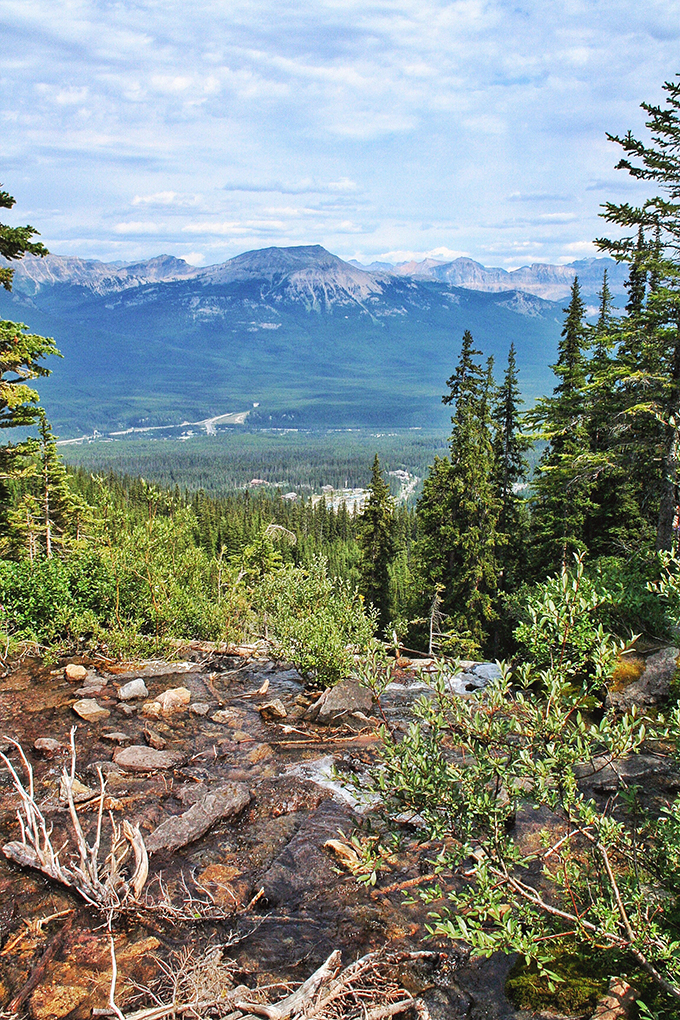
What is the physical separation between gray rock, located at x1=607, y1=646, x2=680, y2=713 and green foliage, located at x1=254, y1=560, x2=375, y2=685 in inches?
248

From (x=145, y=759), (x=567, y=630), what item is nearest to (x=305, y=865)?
(x=145, y=759)

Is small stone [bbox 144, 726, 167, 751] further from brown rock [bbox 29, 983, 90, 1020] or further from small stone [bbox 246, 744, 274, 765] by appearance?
brown rock [bbox 29, 983, 90, 1020]

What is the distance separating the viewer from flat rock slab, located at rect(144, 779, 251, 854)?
33.8 feet

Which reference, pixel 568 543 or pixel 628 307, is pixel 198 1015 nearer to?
pixel 568 543

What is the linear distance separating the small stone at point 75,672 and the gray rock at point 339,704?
6.63m

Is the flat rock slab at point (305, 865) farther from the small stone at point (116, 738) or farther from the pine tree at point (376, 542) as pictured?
the pine tree at point (376, 542)

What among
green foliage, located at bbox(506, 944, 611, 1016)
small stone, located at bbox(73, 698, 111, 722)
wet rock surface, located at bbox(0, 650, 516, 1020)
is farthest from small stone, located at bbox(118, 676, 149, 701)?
green foliage, located at bbox(506, 944, 611, 1016)

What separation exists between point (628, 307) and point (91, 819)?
29.6 metres

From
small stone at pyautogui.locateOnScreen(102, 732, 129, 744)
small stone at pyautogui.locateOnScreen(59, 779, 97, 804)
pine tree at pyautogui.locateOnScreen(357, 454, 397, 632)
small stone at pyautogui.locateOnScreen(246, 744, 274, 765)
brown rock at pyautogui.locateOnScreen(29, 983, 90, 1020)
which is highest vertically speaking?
brown rock at pyautogui.locateOnScreen(29, 983, 90, 1020)

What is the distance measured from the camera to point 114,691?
1666 cm

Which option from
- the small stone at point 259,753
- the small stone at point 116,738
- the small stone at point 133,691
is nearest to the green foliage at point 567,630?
the small stone at point 259,753

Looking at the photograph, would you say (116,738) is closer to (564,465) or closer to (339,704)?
(339,704)

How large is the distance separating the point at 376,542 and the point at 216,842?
114 ft

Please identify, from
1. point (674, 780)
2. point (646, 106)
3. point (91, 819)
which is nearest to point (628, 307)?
point (646, 106)
